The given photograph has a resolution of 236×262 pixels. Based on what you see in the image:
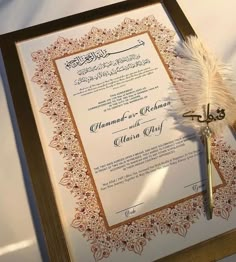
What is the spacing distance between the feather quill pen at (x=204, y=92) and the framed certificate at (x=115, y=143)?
0.02 metres

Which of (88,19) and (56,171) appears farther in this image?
(88,19)

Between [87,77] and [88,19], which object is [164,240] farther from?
[88,19]

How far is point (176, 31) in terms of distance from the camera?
72 cm

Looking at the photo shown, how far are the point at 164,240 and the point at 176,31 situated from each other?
406 millimetres

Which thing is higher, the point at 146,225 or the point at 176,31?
the point at 176,31

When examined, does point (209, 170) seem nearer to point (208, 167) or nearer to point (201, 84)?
point (208, 167)

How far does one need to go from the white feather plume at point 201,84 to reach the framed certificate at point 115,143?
0.02 m

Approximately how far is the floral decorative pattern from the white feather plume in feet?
0.10

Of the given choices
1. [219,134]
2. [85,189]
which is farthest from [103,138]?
[219,134]

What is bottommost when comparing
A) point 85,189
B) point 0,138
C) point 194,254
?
point 194,254

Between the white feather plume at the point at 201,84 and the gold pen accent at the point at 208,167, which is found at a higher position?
the white feather plume at the point at 201,84

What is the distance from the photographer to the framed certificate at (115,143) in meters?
0.54

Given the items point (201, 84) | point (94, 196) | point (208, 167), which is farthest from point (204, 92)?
point (94, 196)

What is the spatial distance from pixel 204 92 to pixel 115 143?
0.18 m
